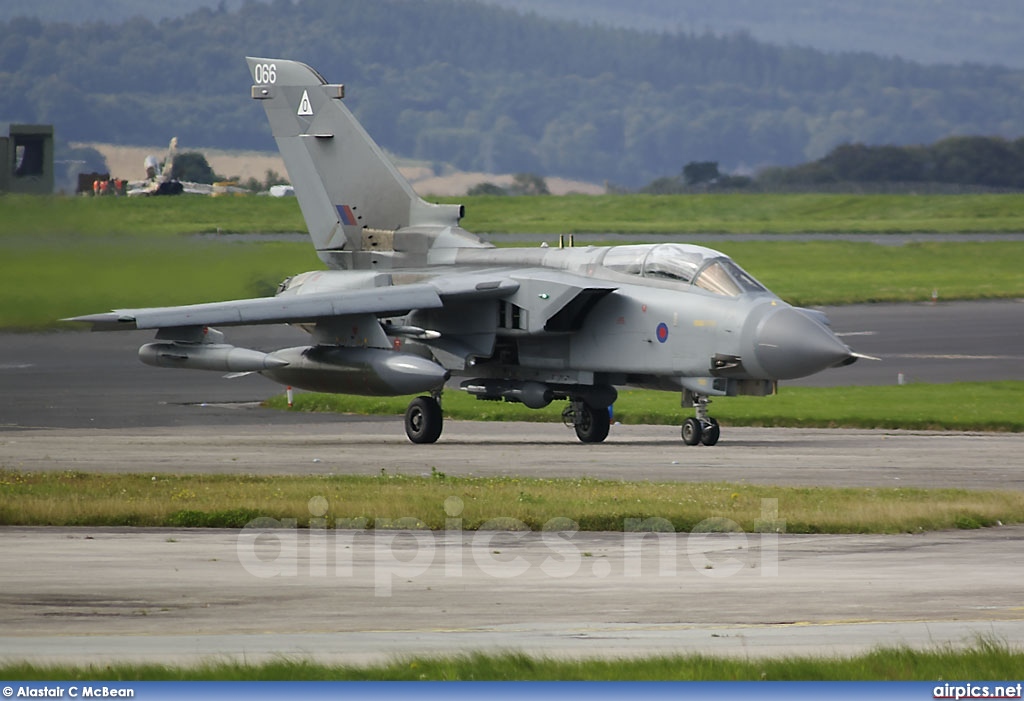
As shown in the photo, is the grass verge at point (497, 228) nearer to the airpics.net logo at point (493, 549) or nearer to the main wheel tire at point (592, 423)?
the main wheel tire at point (592, 423)

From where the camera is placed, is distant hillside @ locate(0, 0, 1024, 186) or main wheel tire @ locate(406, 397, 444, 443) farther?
distant hillside @ locate(0, 0, 1024, 186)

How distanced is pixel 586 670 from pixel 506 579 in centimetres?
360

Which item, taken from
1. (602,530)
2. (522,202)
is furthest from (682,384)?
(522,202)

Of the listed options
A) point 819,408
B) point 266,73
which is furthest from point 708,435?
point 266,73

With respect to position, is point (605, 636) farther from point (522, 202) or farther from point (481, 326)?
point (522, 202)

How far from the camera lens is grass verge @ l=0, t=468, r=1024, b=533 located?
16000 mm

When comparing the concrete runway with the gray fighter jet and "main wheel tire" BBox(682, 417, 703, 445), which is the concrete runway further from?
the gray fighter jet

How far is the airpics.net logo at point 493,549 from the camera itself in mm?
13148

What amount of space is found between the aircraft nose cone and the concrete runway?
1.27 m

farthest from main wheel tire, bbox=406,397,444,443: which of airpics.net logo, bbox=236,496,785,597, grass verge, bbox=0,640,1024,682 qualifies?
grass verge, bbox=0,640,1024,682

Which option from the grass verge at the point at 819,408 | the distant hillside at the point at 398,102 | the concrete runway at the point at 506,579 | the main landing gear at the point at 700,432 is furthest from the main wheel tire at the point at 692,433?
the distant hillside at the point at 398,102

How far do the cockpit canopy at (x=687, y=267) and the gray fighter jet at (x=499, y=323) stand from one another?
22 mm

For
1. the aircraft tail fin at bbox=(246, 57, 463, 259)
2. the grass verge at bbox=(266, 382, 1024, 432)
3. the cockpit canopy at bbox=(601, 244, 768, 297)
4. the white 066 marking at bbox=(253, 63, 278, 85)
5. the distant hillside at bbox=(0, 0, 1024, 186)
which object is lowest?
the grass verge at bbox=(266, 382, 1024, 432)

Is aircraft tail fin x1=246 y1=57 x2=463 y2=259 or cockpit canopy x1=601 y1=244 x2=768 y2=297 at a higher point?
aircraft tail fin x1=246 y1=57 x2=463 y2=259
